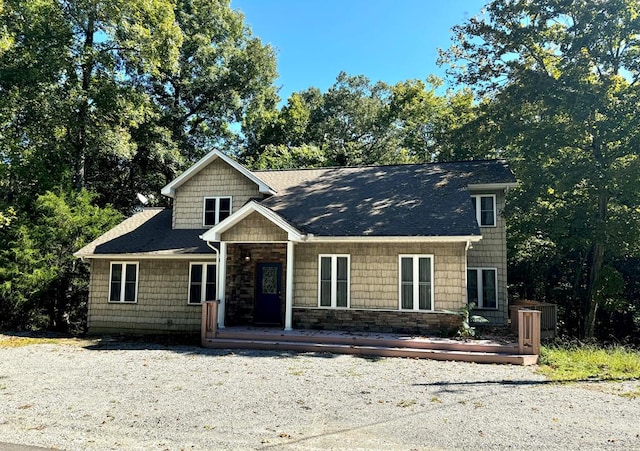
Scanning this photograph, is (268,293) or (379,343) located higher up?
(268,293)

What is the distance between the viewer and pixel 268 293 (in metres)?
13.6

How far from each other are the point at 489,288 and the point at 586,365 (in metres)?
5.47

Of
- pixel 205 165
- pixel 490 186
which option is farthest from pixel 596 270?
pixel 205 165

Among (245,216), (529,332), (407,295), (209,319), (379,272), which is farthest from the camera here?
(245,216)

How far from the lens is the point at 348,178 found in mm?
16516

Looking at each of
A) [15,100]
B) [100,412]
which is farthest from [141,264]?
[15,100]

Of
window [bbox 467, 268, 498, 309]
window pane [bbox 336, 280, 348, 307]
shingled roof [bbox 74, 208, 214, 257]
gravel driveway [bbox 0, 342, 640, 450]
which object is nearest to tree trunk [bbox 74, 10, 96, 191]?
shingled roof [bbox 74, 208, 214, 257]

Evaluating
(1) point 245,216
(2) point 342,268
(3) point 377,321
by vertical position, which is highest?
(1) point 245,216

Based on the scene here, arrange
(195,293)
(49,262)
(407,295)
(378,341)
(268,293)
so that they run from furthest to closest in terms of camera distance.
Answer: (49,262), (195,293), (268,293), (407,295), (378,341)

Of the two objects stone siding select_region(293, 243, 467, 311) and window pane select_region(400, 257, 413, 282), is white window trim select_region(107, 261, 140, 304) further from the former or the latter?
window pane select_region(400, 257, 413, 282)

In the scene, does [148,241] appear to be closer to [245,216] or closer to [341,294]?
[245,216]

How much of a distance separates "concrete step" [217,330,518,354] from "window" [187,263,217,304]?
2327 millimetres

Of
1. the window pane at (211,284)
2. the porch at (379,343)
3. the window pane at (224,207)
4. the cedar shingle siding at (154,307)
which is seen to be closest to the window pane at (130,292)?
the cedar shingle siding at (154,307)

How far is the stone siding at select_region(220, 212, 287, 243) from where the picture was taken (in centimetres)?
1213
